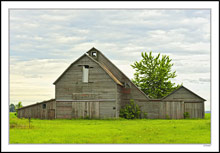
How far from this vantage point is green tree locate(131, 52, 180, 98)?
156 feet

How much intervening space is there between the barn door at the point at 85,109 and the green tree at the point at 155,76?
1425 cm

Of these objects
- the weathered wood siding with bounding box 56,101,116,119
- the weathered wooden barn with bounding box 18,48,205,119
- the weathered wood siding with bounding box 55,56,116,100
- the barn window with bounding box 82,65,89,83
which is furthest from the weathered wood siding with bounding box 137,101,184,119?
the barn window with bounding box 82,65,89,83

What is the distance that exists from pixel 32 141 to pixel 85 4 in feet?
25.1

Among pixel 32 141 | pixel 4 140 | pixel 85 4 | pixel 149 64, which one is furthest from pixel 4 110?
pixel 149 64

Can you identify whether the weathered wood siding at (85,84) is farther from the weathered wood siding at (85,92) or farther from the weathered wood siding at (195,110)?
the weathered wood siding at (195,110)

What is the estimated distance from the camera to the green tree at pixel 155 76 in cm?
4744

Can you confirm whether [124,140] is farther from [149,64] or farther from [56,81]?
[149,64]

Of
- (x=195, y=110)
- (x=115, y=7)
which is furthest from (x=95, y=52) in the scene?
(x=115, y=7)

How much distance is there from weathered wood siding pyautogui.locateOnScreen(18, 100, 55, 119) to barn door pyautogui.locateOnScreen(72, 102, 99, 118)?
2721 millimetres

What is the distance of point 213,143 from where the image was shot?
47.1 feet

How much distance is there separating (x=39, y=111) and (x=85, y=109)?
5.66 metres

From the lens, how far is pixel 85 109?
35.5m

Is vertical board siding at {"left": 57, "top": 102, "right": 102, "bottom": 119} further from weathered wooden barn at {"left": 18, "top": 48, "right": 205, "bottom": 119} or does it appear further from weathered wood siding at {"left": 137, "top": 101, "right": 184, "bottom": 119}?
weathered wood siding at {"left": 137, "top": 101, "right": 184, "bottom": 119}

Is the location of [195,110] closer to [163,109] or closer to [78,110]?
[163,109]
